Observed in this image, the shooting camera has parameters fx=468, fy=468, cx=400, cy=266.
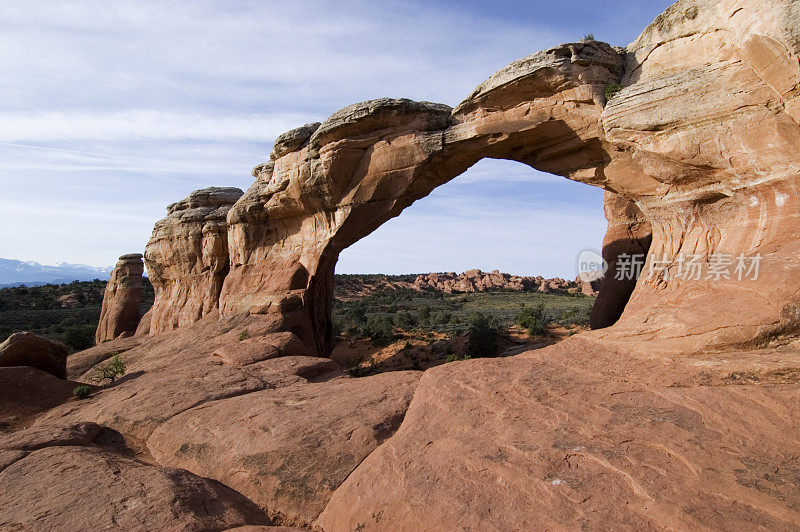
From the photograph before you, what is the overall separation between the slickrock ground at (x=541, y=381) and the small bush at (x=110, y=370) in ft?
1.83

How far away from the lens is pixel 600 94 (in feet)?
38.2

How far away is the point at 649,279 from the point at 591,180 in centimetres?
359

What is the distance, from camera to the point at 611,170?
41.4 ft

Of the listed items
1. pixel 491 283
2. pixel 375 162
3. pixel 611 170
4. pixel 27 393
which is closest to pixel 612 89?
pixel 611 170

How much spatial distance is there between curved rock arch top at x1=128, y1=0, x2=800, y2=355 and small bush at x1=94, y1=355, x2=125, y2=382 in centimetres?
414

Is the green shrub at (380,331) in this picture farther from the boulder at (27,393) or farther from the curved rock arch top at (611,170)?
the boulder at (27,393)

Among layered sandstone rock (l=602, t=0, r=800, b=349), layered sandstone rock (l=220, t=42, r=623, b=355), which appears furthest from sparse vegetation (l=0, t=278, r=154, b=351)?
A: layered sandstone rock (l=602, t=0, r=800, b=349)

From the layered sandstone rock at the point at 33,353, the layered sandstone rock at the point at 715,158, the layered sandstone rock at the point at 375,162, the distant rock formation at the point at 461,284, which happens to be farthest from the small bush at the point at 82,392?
the distant rock formation at the point at 461,284

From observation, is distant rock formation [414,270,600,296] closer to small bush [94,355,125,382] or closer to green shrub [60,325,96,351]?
green shrub [60,325,96,351]

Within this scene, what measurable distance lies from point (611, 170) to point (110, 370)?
A: 1560 cm

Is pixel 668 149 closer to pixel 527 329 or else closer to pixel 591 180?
A: pixel 591 180

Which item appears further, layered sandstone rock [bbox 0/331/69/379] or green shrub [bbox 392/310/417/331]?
green shrub [bbox 392/310/417/331]

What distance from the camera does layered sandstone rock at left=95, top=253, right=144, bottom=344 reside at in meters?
24.9

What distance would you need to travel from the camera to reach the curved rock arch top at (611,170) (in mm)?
8180
